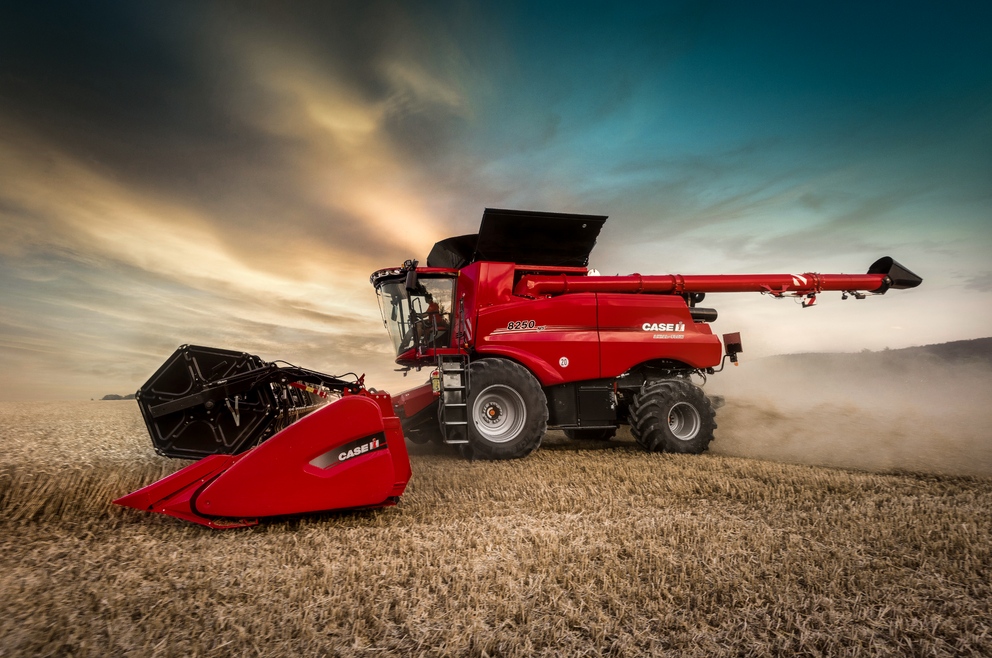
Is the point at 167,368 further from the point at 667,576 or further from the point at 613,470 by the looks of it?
the point at 613,470

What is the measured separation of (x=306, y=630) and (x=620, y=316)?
5.33m

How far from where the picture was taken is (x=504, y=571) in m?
2.34

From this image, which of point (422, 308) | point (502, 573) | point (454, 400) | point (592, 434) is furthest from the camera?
point (592, 434)

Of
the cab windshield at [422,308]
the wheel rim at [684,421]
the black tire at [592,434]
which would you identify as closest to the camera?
the wheel rim at [684,421]

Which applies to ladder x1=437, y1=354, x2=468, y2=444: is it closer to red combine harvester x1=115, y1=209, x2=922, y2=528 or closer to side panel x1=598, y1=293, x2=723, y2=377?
red combine harvester x1=115, y1=209, x2=922, y2=528

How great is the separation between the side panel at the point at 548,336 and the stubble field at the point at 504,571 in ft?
6.94

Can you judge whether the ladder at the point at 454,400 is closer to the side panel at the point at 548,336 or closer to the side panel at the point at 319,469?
the side panel at the point at 548,336

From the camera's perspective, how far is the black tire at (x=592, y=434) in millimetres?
7591

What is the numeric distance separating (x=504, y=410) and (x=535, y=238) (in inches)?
96.0

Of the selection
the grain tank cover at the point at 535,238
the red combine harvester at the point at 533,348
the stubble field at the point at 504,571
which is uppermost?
the grain tank cover at the point at 535,238

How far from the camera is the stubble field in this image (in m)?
1.80

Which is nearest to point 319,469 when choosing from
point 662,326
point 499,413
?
point 499,413

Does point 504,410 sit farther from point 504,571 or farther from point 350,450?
point 504,571

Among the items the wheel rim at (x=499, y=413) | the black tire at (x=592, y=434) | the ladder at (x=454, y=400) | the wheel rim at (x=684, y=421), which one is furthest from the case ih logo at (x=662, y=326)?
the ladder at (x=454, y=400)
